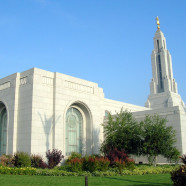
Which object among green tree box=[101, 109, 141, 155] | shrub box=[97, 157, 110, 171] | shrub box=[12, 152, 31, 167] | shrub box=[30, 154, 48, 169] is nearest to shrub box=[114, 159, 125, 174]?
shrub box=[97, 157, 110, 171]

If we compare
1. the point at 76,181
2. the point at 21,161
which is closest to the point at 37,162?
the point at 21,161

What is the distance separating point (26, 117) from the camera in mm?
19328

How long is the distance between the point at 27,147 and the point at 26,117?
2.33m

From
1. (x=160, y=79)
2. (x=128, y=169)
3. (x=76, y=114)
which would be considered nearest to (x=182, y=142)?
(x=128, y=169)

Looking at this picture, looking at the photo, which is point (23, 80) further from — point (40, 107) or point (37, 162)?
point (37, 162)

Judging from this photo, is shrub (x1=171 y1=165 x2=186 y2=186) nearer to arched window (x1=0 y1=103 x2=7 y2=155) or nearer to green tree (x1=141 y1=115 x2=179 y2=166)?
green tree (x1=141 y1=115 x2=179 y2=166)

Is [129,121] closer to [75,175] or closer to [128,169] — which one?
[128,169]

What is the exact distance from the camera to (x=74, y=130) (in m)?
22.6

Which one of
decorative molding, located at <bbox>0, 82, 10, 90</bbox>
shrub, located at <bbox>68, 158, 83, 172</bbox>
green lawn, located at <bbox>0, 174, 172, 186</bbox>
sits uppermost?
decorative molding, located at <bbox>0, 82, 10, 90</bbox>

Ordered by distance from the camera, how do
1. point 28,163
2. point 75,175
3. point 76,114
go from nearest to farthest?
point 75,175
point 28,163
point 76,114

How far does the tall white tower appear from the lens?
44.8 meters

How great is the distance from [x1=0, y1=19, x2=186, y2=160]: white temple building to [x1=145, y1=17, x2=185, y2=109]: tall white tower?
21.5m

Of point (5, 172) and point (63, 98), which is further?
point (63, 98)

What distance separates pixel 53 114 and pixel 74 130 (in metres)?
3.19
